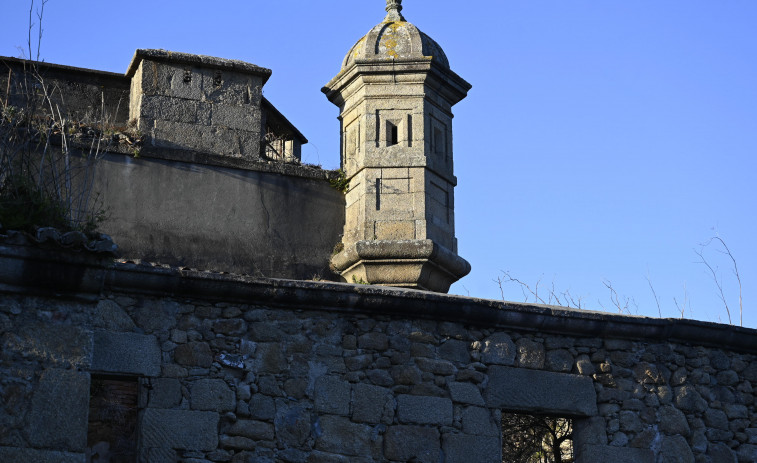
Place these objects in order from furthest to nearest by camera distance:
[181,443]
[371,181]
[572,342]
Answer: [371,181] → [572,342] → [181,443]

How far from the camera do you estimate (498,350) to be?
372 inches

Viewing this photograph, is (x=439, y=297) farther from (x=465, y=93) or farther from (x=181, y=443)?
(x=465, y=93)

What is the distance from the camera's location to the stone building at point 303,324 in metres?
6.49

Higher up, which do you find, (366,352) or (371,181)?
(371,181)

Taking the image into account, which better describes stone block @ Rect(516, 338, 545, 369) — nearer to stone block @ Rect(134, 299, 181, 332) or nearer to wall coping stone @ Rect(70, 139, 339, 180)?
stone block @ Rect(134, 299, 181, 332)

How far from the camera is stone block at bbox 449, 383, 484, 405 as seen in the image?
920 centimetres

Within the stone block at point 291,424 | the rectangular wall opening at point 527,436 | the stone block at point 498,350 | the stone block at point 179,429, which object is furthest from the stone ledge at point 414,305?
the rectangular wall opening at point 527,436

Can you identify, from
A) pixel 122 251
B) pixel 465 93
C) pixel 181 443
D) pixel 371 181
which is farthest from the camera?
pixel 465 93

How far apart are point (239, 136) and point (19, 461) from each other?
6.36 metres

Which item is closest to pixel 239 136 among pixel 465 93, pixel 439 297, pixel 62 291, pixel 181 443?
pixel 465 93

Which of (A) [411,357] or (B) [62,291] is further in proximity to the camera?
(A) [411,357]

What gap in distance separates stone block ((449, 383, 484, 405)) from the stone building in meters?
0.02

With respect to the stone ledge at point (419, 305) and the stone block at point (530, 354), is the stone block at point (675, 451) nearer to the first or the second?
the stone ledge at point (419, 305)

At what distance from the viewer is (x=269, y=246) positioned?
1152 centimetres
